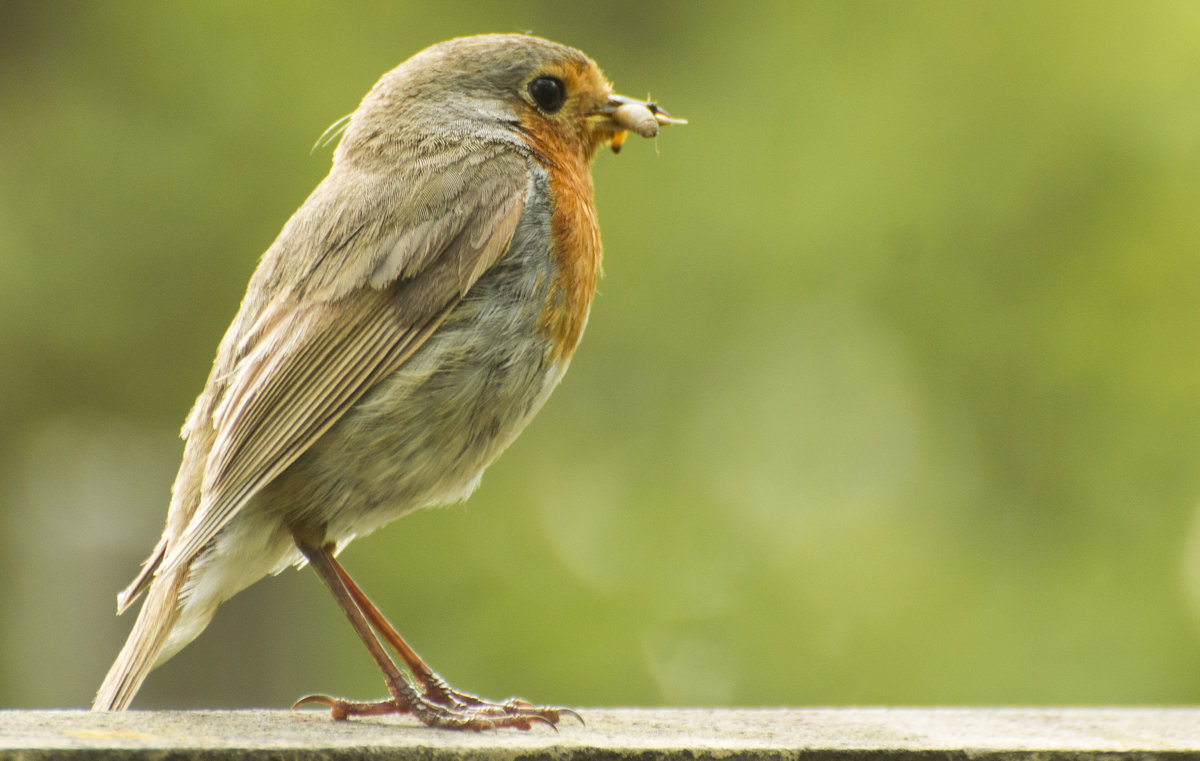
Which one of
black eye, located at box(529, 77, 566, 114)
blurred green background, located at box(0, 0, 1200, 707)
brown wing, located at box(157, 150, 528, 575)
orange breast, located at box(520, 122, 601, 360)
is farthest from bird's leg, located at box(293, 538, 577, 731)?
blurred green background, located at box(0, 0, 1200, 707)

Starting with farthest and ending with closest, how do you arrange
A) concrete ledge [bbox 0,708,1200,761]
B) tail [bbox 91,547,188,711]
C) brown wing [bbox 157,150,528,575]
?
tail [bbox 91,547,188,711], brown wing [bbox 157,150,528,575], concrete ledge [bbox 0,708,1200,761]

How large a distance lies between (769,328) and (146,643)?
14.5ft

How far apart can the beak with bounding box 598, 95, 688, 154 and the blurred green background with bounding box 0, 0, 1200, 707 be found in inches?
93.2

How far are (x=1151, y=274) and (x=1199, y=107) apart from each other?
75cm

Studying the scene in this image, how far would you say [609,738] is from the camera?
7.89ft

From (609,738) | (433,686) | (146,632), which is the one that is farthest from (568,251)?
(146,632)

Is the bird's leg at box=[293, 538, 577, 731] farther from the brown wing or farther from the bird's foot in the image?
the brown wing

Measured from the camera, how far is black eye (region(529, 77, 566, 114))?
131 inches

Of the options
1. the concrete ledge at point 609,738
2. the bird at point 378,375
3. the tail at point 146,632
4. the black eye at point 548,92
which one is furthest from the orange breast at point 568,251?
the tail at point 146,632

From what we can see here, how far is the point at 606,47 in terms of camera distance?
6449mm

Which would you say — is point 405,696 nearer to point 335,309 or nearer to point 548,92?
point 335,309

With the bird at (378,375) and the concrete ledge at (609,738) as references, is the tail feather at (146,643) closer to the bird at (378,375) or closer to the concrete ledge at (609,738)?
the bird at (378,375)

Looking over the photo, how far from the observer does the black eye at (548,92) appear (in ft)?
10.9

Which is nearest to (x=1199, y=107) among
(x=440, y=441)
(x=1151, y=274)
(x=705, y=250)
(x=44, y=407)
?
(x=1151, y=274)
